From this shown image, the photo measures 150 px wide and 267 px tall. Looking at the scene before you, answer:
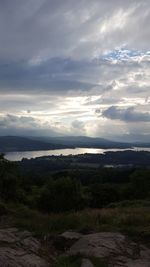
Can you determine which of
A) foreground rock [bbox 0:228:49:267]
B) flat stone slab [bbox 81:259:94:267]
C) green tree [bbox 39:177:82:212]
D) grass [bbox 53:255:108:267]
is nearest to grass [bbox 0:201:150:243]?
foreground rock [bbox 0:228:49:267]

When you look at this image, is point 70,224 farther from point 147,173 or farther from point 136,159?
point 136,159

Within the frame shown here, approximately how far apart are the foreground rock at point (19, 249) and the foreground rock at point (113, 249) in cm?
75

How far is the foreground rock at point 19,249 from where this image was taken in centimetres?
618

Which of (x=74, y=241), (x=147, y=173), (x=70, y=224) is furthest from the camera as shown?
(x=147, y=173)

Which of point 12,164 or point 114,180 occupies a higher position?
point 12,164

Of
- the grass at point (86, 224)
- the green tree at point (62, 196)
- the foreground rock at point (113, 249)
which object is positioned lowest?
the green tree at point (62, 196)

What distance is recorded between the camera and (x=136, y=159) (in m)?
177

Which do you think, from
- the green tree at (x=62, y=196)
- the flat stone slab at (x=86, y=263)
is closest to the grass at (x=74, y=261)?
the flat stone slab at (x=86, y=263)

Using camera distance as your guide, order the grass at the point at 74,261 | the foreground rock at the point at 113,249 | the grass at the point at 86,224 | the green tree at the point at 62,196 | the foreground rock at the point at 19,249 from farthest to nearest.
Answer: the green tree at the point at 62,196 → the grass at the point at 86,224 → the foreground rock at the point at 113,249 → the grass at the point at 74,261 → the foreground rock at the point at 19,249

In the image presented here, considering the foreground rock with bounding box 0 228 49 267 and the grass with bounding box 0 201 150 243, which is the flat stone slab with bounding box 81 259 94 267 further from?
the grass with bounding box 0 201 150 243

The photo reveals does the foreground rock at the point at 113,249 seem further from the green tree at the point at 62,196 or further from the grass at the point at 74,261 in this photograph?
the green tree at the point at 62,196

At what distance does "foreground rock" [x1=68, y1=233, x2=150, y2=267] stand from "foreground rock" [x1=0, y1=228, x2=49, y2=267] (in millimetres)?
749

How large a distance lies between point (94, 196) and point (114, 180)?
40.4m

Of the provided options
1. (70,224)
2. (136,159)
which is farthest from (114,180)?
(136,159)
